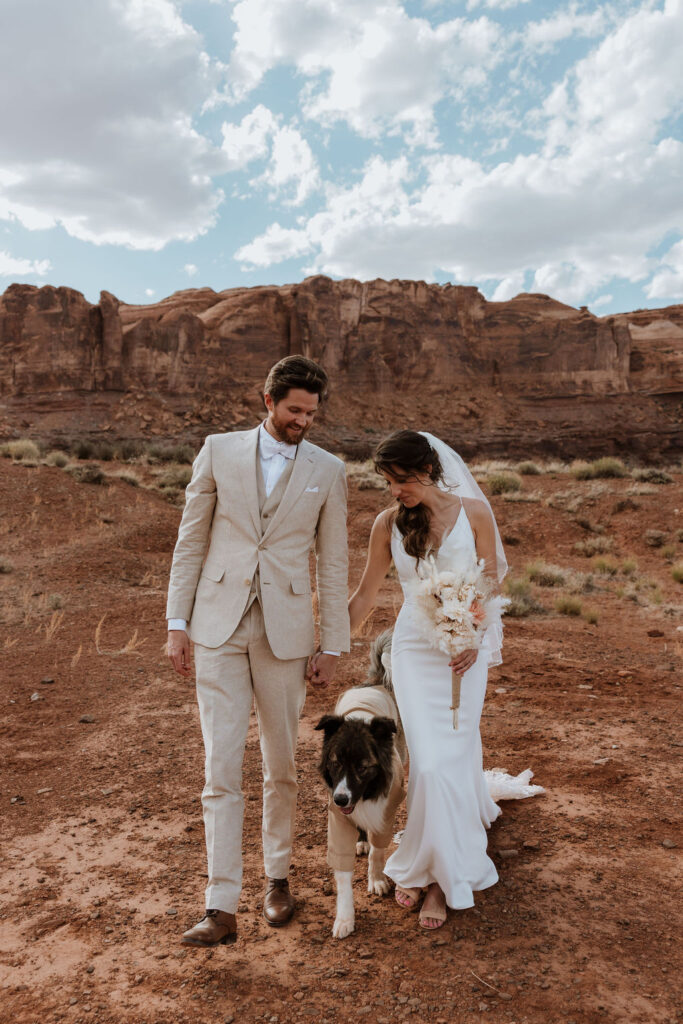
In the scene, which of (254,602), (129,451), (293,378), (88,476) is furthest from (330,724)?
(129,451)

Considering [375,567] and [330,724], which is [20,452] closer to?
[375,567]

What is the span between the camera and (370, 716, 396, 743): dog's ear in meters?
3.28

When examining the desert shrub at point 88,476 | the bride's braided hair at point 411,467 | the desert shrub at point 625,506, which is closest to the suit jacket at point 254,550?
the bride's braided hair at point 411,467

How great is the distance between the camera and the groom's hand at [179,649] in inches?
133

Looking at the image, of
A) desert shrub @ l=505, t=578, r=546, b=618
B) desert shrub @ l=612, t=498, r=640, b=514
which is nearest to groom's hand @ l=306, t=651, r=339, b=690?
desert shrub @ l=505, t=578, r=546, b=618

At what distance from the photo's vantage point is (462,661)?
3387mm

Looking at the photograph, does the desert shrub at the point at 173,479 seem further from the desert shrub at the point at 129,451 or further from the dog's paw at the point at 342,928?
the dog's paw at the point at 342,928

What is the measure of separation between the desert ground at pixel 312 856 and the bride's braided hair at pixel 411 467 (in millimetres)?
1835

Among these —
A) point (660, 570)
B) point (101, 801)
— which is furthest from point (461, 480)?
point (660, 570)

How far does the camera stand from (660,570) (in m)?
15.5

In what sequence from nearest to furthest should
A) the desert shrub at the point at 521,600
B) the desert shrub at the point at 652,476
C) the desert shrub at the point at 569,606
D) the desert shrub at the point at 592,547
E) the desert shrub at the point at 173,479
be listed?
the desert shrub at the point at 521,600 → the desert shrub at the point at 569,606 → the desert shrub at the point at 592,547 → the desert shrub at the point at 173,479 → the desert shrub at the point at 652,476

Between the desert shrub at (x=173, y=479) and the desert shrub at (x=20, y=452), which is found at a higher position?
the desert shrub at (x=20, y=452)

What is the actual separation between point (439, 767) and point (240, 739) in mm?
952

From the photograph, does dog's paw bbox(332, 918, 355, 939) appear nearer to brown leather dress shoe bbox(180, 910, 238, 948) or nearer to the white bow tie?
brown leather dress shoe bbox(180, 910, 238, 948)
